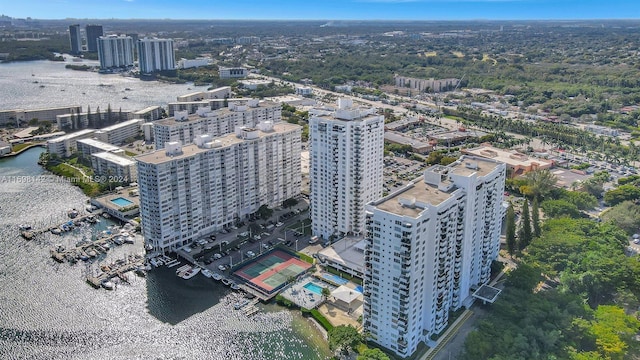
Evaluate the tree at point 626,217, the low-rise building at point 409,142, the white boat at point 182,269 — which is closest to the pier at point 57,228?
the white boat at point 182,269

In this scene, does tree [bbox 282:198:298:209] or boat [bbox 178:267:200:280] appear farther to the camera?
tree [bbox 282:198:298:209]

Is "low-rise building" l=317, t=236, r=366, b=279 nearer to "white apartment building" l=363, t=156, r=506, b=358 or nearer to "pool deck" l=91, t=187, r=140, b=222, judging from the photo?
"white apartment building" l=363, t=156, r=506, b=358

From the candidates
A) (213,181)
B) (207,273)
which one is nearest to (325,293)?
(207,273)

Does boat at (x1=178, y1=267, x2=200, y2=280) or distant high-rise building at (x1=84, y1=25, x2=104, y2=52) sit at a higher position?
distant high-rise building at (x1=84, y1=25, x2=104, y2=52)

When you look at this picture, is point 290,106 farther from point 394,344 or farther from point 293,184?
point 394,344

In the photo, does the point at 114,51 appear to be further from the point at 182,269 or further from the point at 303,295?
the point at 303,295

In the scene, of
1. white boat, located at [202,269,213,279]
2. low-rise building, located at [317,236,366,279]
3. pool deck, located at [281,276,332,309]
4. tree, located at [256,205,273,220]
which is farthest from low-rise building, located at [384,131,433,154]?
white boat, located at [202,269,213,279]
